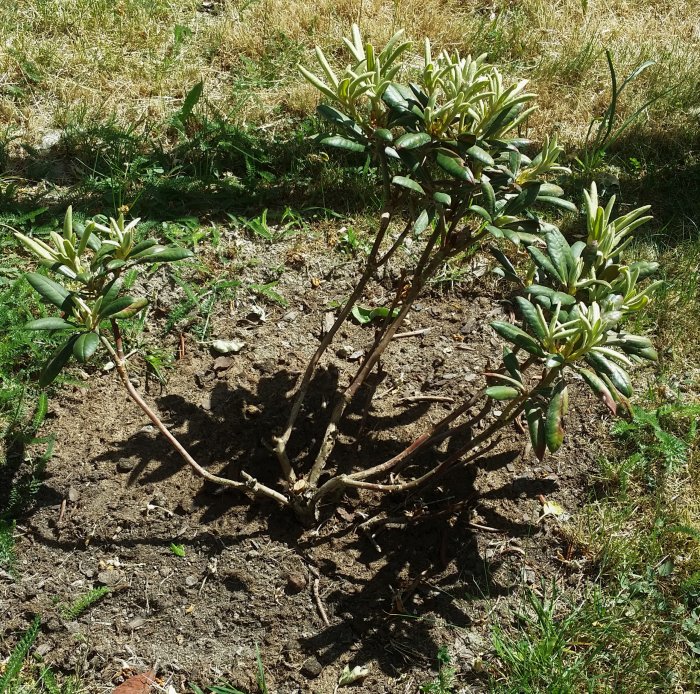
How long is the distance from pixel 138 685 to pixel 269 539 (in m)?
0.59

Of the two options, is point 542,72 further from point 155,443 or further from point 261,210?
point 155,443

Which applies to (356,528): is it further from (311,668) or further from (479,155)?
(479,155)

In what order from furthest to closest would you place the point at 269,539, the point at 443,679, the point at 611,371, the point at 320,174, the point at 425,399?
the point at 320,174, the point at 425,399, the point at 269,539, the point at 443,679, the point at 611,371

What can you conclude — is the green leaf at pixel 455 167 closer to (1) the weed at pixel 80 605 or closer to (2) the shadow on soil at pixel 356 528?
(2) the shadow on soil at pixel 356 528

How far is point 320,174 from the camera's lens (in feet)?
12.5

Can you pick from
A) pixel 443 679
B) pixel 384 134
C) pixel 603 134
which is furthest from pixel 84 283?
pixel 603 134

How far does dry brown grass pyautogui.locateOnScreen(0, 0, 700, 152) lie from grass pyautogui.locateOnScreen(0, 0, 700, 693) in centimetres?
1

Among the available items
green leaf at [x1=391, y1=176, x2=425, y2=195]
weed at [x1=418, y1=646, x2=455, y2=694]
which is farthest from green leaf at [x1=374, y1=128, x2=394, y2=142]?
weed at [x1=418, y1=646, x2=455, y2=694]

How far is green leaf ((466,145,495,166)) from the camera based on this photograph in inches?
84.4

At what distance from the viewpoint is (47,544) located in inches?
103

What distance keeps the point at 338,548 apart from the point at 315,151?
2.07 meters

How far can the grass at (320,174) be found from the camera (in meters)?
2.54

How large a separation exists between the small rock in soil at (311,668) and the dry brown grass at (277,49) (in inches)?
108

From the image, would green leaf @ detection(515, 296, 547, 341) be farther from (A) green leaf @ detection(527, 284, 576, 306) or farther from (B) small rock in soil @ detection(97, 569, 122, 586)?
(B) small rock in soil @ detection(97, 569, 122, 586)
